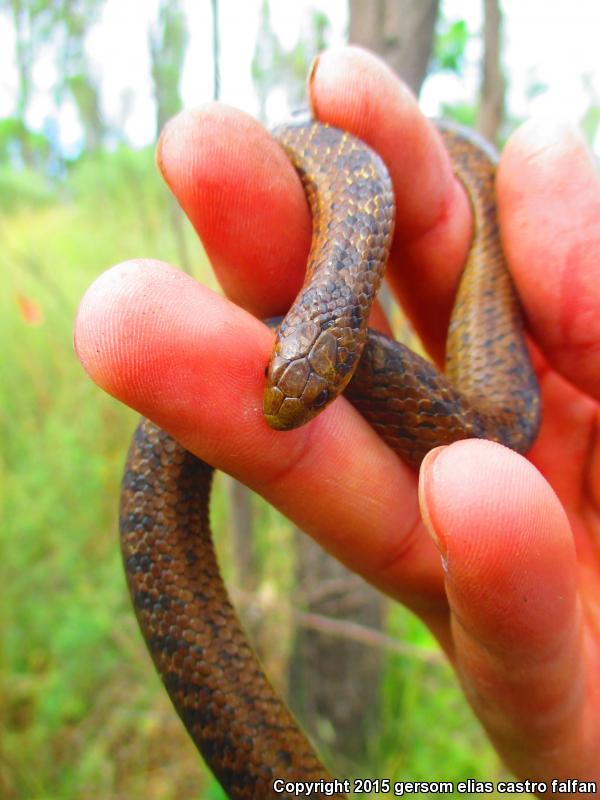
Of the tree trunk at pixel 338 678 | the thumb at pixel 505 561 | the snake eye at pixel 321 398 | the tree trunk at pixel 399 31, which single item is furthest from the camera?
the tree trunk at pixel 338 678

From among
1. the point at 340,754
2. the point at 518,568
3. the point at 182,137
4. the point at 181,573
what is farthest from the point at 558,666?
the point at 340,754

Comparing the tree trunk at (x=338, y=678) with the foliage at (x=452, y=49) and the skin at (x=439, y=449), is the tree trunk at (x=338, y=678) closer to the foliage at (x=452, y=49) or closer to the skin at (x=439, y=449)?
the skin at (x=439, y=449)

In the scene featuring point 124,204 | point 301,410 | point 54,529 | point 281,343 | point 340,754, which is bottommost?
point 340,754

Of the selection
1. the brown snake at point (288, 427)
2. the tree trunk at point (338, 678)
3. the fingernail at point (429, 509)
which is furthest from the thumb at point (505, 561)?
the tree trunk at point (338, 678)

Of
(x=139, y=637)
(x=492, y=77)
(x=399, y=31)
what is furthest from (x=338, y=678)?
(x=492, y=77)

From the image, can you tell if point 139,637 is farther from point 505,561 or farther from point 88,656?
point 505,561

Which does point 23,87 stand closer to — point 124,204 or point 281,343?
point 124,204

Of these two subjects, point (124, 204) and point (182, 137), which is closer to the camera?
point (182, 137)
